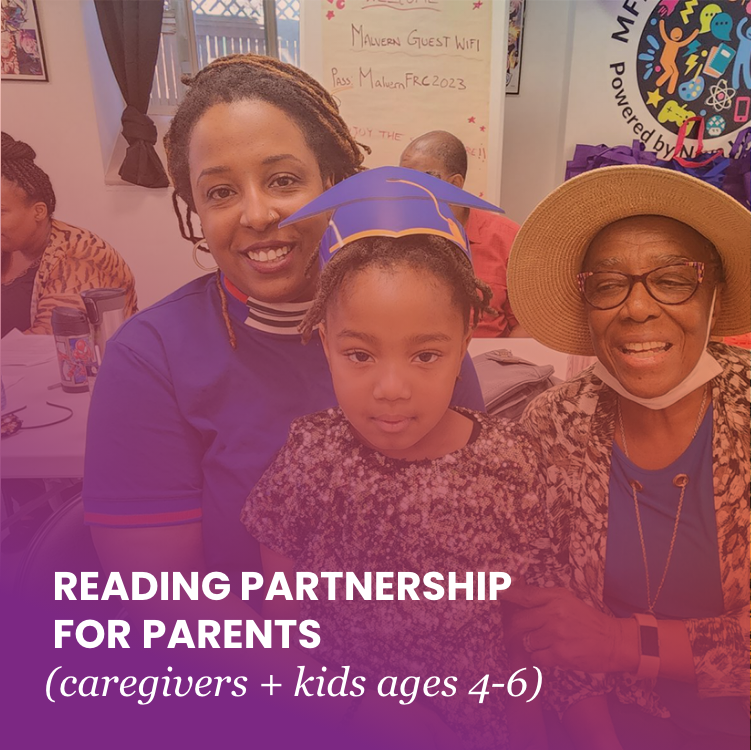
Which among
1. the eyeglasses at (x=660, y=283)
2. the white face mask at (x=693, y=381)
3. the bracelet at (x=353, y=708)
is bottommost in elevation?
the bracelet at (x=353, y=708)

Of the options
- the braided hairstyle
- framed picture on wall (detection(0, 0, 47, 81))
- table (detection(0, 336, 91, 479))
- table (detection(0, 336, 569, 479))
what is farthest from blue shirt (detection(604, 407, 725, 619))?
framed picture on wall (detection(0, 0, 47, 81))

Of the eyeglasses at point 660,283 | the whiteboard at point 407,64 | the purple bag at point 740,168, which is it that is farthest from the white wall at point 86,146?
the purple bag at point 740,168

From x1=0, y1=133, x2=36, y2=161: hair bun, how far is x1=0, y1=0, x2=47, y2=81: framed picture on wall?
11 cm

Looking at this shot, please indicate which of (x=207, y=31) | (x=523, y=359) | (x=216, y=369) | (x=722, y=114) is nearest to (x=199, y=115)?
(x=207, y=31)

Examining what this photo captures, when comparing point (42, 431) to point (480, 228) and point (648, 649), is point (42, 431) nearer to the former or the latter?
point (480, 228)

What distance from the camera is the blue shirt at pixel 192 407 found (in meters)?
0.99

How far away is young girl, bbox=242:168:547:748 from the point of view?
0.91 metres

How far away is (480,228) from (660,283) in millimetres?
319

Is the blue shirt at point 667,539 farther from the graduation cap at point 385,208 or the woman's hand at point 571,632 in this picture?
the graduation cap at point 385,208

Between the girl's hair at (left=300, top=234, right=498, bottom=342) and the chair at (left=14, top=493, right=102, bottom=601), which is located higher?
the girl's hair at (left=300, top=234, right=498, bottom=342)

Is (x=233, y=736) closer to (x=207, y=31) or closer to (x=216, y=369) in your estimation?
(x=216, y=369)

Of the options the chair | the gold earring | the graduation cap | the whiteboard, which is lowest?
the chair

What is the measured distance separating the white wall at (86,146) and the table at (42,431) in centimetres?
25

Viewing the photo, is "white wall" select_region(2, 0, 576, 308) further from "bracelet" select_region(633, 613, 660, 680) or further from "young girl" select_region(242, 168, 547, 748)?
"bracelet" select_region(633, 613, 660, 680)
